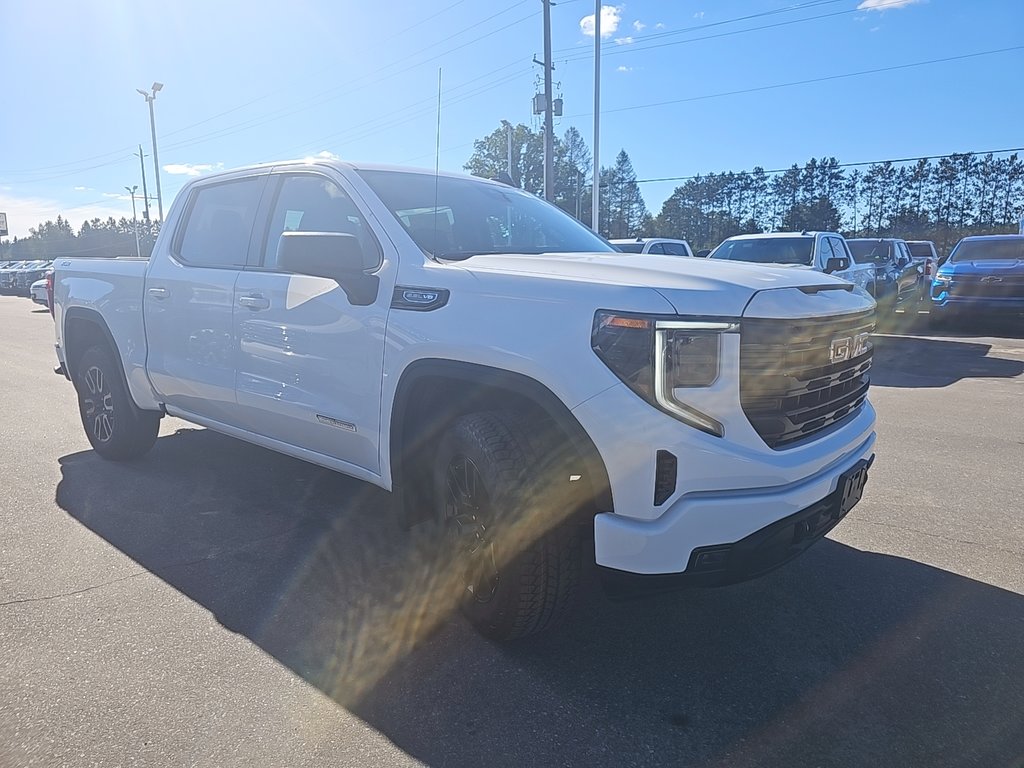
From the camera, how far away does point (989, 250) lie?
14.2 metres

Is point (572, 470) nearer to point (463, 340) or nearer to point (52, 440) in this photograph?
point (463, 340)

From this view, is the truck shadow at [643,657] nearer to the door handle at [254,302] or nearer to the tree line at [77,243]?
the door handle at [254,302]

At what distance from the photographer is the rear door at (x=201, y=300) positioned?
4238 mm

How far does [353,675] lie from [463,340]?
1.29 metres

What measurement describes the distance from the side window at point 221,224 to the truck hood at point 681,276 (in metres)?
1.71

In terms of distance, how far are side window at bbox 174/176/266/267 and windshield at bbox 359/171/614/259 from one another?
0.98 m

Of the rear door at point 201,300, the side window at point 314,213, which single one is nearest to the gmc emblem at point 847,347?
the side window at point 314,213

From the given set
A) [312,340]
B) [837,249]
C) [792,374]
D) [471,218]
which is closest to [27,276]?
[837,249]

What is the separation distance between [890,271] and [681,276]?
15368 mm

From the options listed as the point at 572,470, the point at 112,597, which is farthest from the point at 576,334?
the point at 112,597

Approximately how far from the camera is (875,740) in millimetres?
2398

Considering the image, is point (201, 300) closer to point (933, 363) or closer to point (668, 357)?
point (668, 357)

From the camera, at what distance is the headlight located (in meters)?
2.42

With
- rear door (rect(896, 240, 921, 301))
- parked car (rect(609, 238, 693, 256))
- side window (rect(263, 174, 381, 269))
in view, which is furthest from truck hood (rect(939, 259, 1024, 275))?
side window (rect(263, 174, 381, 269))
